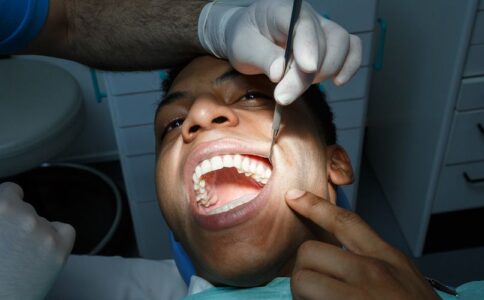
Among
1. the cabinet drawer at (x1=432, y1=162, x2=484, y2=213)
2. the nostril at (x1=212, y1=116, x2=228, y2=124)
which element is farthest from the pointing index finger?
the cabinet drawer at (x1=432, y1=162, x2=484, y2=213)

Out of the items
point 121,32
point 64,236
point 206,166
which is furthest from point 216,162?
point 121,32

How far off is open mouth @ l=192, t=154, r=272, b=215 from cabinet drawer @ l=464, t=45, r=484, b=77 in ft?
3.00

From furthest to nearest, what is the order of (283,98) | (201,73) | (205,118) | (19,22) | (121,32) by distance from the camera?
(121,32) → (19,22) → (201,73) → (205,118) → (283,98)

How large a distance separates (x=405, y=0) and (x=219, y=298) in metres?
1.42

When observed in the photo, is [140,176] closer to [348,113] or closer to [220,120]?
[348,113]

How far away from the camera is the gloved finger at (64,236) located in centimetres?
101

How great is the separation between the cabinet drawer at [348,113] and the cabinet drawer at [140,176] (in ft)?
2.04

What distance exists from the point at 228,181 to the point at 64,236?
35 centimetres

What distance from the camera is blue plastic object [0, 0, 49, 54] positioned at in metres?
1.14

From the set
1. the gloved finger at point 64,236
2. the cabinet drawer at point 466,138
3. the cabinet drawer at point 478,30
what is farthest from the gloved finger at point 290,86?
the cabinet drawer at point 466,138

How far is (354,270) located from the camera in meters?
0.73

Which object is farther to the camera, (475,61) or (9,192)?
(475,61)

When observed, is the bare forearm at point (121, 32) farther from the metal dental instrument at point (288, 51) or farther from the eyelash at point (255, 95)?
the metal dental instrument at point (288, 51)

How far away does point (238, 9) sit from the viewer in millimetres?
1066
